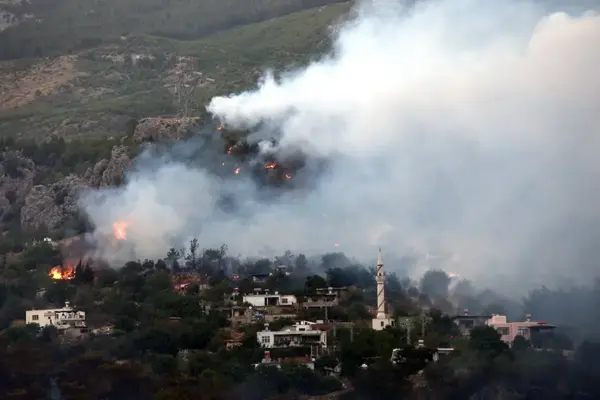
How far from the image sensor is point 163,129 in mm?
87812

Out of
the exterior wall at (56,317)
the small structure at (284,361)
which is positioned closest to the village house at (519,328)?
the small structure at (284,361)

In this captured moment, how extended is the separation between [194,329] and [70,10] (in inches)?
2703

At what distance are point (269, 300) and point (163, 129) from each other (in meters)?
18.8

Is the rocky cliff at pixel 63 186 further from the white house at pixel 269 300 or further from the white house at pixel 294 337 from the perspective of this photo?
the white house at pixel 294 337

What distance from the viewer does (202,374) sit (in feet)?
192

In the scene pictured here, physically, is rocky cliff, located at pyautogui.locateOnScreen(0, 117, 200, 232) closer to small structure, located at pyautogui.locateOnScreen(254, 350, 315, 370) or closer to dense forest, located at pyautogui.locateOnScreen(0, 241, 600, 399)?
dense forest, located at pyautogui.locateOnScreen(0, 241, 600, 399)

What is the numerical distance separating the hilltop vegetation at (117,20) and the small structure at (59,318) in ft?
180

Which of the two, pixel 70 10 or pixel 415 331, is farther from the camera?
pixel 70 10

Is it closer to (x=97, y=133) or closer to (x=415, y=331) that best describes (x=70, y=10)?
(x=97, y=133)

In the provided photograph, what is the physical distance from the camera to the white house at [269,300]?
71062mm

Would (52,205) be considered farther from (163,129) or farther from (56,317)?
(56,317)

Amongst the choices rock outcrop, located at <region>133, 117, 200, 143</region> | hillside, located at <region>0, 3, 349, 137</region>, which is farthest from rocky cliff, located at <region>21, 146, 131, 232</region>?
hillside, located at <region>0, 3, 349, 137</region>

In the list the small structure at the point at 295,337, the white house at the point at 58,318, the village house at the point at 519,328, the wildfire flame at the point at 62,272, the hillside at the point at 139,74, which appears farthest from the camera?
the hillside at the point at 139,74

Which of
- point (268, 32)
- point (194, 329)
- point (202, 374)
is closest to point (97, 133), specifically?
point (268, 32)
